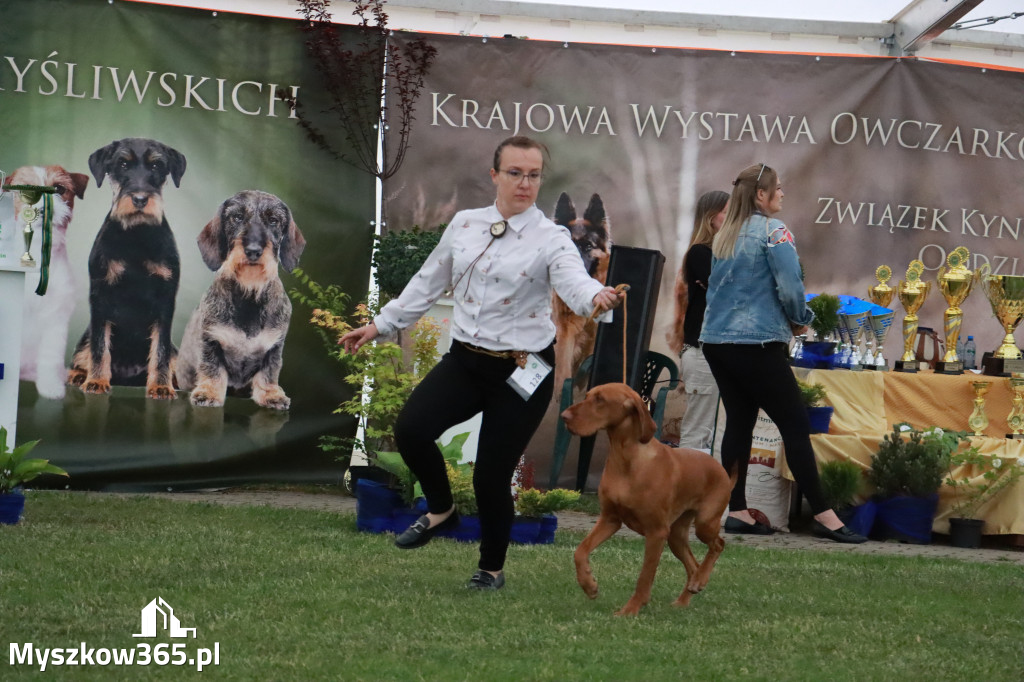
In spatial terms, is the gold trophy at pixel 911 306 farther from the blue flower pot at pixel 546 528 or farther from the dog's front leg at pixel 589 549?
the dog's front leg at pixel 589 549

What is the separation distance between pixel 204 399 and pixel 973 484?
16.8ft

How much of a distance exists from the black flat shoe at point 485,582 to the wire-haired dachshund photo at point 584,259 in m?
4.18

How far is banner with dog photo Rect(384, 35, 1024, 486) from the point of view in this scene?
9.20 metres

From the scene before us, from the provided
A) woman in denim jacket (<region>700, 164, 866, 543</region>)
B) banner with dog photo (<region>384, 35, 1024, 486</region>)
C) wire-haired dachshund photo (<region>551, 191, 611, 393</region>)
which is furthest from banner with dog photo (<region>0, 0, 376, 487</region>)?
woman in denim jacket (<region>700, 164, 866, 543</region>)

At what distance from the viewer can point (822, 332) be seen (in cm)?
818

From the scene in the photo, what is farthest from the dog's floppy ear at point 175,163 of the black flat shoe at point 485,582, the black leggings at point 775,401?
the black flat shoe at point 485,582

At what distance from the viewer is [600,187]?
9.34m

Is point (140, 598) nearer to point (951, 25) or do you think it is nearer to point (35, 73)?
point (35, 73)

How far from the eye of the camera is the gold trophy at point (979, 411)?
8.04 meters

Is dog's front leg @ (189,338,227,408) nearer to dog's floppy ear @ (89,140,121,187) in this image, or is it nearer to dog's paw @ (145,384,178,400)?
dog's paw @ (145,384,178,400)

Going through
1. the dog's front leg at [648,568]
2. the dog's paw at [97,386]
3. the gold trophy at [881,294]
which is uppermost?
the gold trophy at [881,294]

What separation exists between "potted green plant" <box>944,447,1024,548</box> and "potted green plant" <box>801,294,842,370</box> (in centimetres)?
102

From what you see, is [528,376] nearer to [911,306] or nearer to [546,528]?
[546,528]
